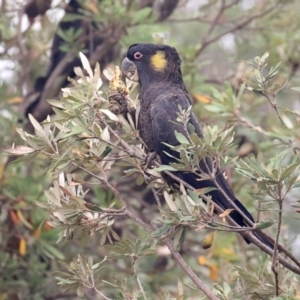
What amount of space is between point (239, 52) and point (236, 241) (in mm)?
1058

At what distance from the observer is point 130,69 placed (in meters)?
2.60

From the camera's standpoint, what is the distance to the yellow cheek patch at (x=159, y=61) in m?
2.51

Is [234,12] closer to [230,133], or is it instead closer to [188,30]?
[230,133]

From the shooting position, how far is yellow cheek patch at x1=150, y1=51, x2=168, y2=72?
2512 millimetres

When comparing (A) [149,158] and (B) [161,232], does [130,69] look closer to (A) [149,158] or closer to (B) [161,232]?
(A) [149,158]

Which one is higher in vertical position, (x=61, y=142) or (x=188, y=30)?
(x=61, y=142)

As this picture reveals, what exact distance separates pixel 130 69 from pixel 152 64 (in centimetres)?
10

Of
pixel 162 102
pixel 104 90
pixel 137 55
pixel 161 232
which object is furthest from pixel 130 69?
pixel 161 232

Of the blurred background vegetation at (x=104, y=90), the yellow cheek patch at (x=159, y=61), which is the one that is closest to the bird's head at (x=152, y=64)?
the yellow cheek patch at (x=159, y=61)

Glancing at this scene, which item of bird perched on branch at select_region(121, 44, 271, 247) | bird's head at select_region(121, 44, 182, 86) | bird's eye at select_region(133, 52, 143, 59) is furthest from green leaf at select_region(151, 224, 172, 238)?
bird's eye at select_region(133, 52, 143, 59)

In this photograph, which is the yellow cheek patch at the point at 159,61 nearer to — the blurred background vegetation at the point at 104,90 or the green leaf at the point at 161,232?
the blurred background vegetation at the point at 104,90

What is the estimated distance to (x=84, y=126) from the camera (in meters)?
1.85

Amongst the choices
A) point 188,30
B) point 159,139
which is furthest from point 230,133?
point 188,30

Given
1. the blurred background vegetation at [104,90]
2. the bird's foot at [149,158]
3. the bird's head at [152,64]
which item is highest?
the bird's head at [152,64]
